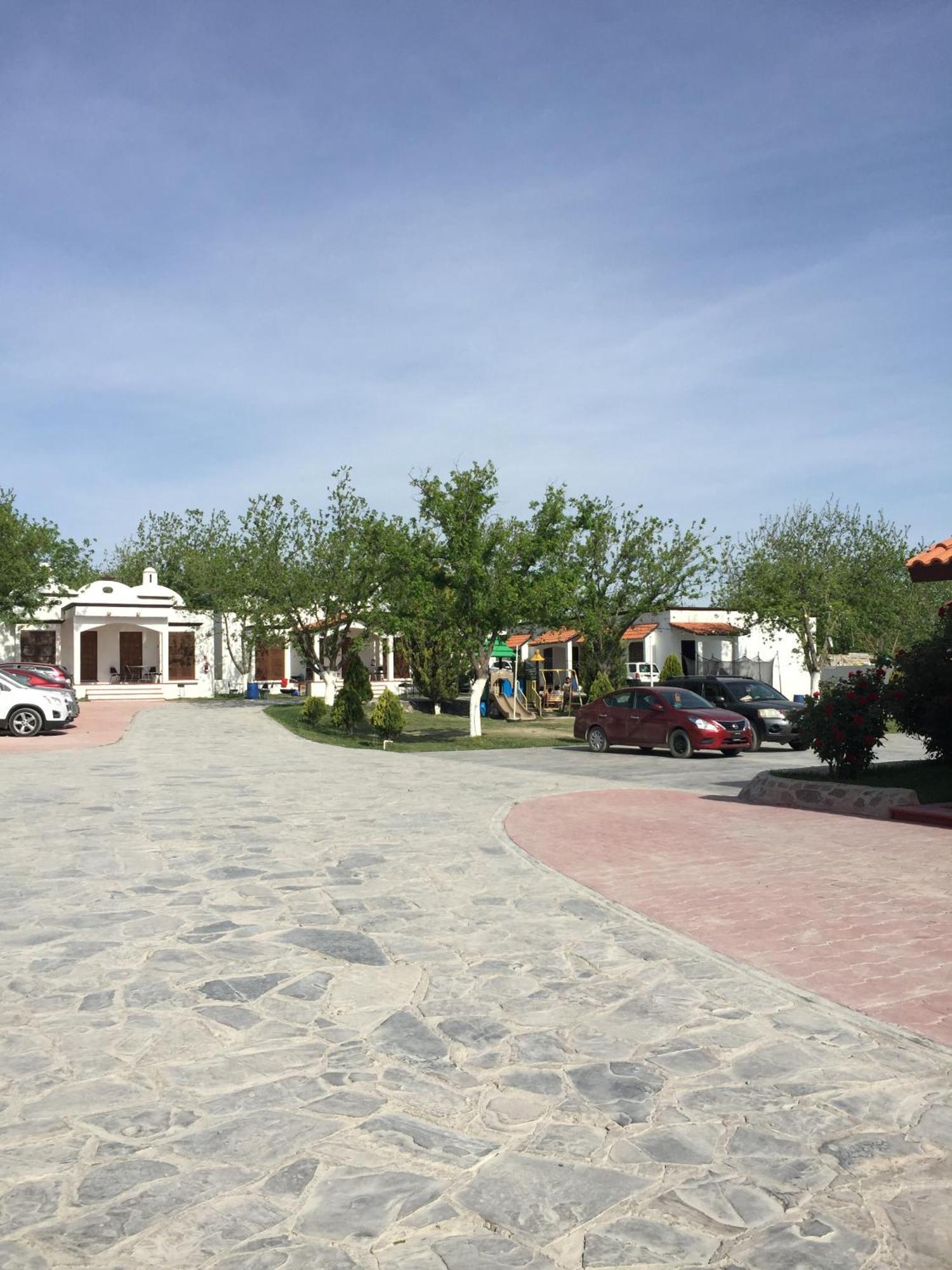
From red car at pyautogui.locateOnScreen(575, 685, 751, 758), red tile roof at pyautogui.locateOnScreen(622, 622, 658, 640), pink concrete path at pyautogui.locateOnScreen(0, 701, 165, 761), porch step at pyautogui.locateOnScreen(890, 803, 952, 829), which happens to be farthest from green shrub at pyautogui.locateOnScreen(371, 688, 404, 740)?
red tile roof at pyautogui.locateOnScreen(622, 622, 658, 640)

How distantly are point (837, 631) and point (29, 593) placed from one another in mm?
32604

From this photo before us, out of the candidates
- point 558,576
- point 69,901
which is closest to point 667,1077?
point 69,901

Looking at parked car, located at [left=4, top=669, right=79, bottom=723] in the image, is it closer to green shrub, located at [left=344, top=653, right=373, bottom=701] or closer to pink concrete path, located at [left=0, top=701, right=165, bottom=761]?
pink concrete path, located at [left=0, top=701, right=165, bottom=761]

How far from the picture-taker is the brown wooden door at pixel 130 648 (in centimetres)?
4816

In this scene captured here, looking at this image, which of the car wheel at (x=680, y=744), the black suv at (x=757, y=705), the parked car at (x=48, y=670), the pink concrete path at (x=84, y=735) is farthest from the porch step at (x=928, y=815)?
the parked car at (x=48, y=670)

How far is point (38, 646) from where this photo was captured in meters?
45.9

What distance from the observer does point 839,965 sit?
5887 mm

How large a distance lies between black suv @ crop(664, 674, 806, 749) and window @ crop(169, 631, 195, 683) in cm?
2829

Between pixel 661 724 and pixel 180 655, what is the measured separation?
30.8m

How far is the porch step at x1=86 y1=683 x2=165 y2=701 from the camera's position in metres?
42.5

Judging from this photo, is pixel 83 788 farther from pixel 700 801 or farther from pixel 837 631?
pixel 837 631

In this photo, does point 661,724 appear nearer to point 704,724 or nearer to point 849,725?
point 704,724

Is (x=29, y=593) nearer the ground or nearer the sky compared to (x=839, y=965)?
nearer the sky

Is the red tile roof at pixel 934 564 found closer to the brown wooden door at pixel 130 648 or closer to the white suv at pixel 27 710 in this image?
the white suv at pixel 27 710
